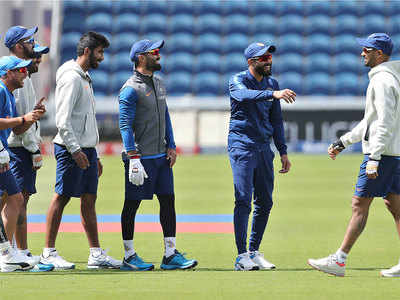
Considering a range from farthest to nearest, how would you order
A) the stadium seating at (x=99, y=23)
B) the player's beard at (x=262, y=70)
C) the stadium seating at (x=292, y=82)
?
the stadium seating at (x=99, y=23) < the stadium seating at (x=292, y=82) < the player's beard at (x=262, y=70)

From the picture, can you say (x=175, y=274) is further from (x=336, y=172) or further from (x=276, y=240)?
(x=336, y=172)

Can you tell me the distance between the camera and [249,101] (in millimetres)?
Answer: 6449

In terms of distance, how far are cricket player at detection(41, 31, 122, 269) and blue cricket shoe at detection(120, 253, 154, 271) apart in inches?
5.3

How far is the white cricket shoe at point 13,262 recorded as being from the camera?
6.19 m

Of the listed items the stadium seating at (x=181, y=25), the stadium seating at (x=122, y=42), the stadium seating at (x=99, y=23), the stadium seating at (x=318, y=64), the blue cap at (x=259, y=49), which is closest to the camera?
the blue cap at (x=259, y=49)

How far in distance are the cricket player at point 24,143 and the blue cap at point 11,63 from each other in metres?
0.32

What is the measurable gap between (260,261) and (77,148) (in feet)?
6.42

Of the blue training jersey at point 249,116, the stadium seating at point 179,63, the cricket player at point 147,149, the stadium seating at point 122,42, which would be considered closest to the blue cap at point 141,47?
the cricket player at point 147,149

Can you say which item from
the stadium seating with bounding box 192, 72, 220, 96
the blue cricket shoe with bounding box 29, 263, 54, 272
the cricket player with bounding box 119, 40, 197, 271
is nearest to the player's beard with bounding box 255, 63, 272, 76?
the cricket player with bounding box 119, 40, 197, 271

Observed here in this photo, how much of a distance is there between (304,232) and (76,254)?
3.12m

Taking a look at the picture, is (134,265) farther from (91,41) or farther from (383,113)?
(383,113)

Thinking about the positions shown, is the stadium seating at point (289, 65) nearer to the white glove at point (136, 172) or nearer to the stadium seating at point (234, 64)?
the stadium seating at point (234, 64)

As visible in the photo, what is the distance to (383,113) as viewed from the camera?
5836mm

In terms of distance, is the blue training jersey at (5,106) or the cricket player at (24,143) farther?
the cricket player at (24,143)
